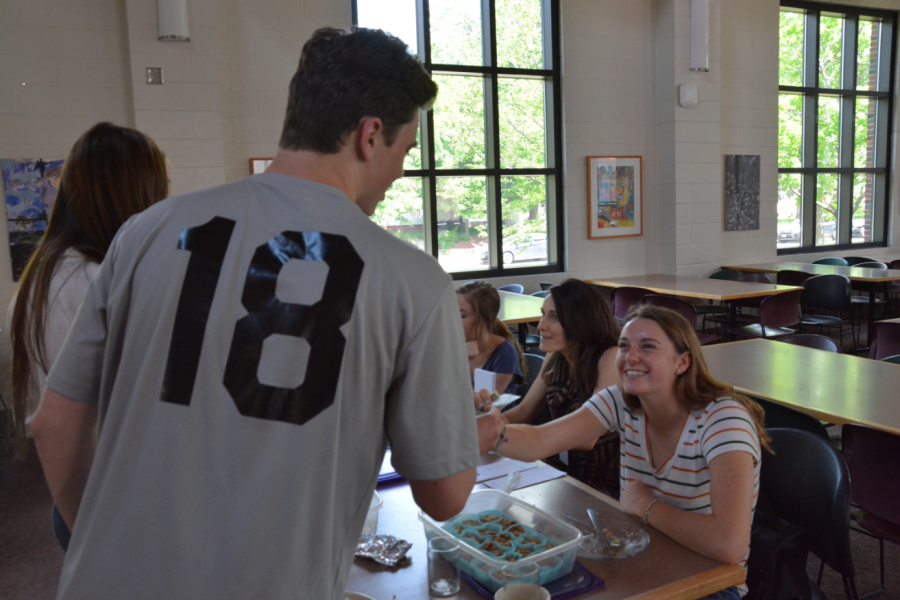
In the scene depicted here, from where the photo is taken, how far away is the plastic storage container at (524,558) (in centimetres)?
127

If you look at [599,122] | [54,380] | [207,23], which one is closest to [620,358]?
[54,380]

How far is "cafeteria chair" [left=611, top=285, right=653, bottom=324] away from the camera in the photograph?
554 cm

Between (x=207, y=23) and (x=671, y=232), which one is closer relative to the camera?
(x=207, y=23)

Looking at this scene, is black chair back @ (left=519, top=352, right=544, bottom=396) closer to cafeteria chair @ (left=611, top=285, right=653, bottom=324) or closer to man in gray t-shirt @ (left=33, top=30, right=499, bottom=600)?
man in gray t-shirt @ (left=33, top=30, right=499, bottom=600)

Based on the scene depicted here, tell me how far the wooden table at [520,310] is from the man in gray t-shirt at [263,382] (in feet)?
11.6

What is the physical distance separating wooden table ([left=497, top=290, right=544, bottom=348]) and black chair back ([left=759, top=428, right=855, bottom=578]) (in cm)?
265

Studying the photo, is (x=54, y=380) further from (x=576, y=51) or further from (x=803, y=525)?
(x=576, y=51)

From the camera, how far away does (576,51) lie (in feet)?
22.6

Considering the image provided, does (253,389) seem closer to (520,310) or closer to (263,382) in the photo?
(263,382)

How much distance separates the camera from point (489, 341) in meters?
3.16

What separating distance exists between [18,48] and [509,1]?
167 inches

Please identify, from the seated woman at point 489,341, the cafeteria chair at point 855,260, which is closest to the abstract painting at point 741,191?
the cafeteria chair at point 855,260

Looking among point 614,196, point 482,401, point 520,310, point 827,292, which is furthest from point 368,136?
point 614,196

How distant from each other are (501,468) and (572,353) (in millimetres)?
729
